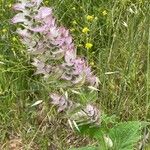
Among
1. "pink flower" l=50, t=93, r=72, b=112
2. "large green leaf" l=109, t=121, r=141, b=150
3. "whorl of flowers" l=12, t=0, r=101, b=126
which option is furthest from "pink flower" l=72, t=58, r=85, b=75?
"large green leaf" l=109, t=121, r=141, b=150

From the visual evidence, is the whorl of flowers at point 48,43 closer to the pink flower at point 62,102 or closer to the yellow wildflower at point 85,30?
the pink flower at point 62,102

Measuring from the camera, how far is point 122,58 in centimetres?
221

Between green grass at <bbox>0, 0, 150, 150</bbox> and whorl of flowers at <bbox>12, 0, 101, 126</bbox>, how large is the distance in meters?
0.74

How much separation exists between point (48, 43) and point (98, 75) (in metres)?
1.04

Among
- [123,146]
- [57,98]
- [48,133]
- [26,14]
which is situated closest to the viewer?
[26,14]

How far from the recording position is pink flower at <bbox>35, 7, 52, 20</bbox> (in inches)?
44.1

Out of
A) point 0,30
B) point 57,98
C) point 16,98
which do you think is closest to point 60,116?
point 16,98

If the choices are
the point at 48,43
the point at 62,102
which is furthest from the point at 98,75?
the point at 48,43

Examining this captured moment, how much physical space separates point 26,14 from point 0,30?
138 cm

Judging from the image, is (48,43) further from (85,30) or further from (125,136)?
(85,30)

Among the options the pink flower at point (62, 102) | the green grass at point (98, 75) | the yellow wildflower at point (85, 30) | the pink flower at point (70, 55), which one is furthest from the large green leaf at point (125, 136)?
the yellow wildflower at point (85, 30)

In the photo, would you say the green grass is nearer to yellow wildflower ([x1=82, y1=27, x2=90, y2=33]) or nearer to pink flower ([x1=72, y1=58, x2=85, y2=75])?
yellow wildflower ([x1=82, y1=27, x2=90, y2=33])

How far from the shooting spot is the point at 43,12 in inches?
44.3

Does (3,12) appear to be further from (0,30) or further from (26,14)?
(26,14)
